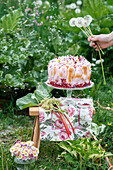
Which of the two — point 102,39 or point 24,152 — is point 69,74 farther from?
point 24,152

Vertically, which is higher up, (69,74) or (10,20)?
(10,20)

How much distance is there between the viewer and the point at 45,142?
117 inches

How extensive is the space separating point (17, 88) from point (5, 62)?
39 centimetres

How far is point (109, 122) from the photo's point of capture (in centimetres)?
321

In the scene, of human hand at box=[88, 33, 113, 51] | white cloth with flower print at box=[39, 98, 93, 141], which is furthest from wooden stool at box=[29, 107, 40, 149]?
human hand at box=[88, 33, 113, 51]

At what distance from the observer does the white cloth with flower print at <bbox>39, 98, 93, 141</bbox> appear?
2539mm

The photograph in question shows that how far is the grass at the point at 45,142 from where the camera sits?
2.49m

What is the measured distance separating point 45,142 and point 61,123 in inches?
21.0

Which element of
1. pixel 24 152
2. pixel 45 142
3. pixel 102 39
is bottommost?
pixel 45 142

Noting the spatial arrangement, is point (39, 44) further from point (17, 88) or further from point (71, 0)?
point (71, 0)

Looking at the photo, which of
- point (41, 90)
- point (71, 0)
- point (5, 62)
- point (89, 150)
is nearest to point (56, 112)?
point (89, 150)

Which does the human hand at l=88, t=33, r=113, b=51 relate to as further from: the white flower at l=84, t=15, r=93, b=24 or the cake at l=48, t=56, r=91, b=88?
→ the cake at l=48, t=56, r=91, b=88

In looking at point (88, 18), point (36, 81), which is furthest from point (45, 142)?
point (88, 18)

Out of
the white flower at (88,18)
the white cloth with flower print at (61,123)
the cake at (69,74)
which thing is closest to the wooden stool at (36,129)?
the white cloth with flower print at (61,123)
